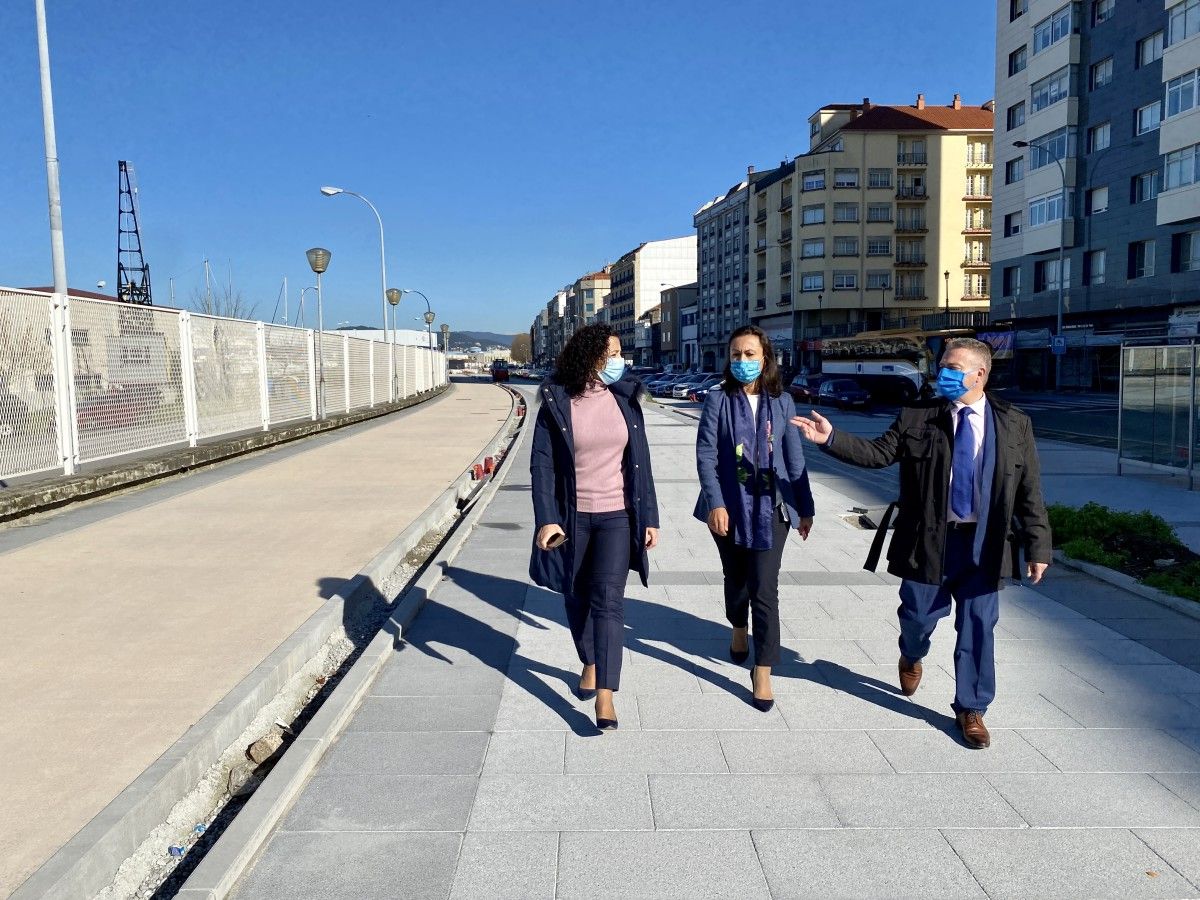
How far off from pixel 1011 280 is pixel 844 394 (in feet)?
58.2

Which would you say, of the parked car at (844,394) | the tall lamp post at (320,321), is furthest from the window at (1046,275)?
the tall lamp post at (320,321)

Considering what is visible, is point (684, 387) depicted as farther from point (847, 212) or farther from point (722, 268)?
point (722, 268)

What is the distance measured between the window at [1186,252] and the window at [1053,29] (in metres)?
11.8

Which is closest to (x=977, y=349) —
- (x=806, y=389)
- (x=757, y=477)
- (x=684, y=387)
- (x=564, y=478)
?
(x=757, y=477)

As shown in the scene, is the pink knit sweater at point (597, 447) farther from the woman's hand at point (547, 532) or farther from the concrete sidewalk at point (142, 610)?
the concrete sidewalk at point (142, 610)

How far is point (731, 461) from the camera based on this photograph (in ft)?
14.5

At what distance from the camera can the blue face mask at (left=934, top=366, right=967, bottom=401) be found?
391 cm

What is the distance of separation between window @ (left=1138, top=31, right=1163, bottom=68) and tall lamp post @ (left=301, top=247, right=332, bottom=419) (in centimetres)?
3276

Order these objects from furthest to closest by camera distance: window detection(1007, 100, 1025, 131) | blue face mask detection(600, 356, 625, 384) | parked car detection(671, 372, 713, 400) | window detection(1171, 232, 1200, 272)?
1. parked car detection(671, 372, 713, 400)
2. window detection(1007, 100, 1025, 131)
3. window detection(1171, 232, 1200, 272)
4. blue face mask detection(600, 356, 625, 384)

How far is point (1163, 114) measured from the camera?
3494 centimetres

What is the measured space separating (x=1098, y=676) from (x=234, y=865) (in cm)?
418

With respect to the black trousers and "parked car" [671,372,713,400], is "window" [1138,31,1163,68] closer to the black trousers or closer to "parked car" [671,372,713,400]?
"parked car" [671,372,713,400]

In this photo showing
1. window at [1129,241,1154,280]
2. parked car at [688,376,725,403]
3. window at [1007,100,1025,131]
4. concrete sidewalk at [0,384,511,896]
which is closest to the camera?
concrete sidewalk at [0,384,511,896]

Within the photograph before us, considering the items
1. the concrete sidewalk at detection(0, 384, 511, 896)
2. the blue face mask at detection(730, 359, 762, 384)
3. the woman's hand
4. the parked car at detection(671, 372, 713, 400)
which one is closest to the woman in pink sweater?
the woman's hand
